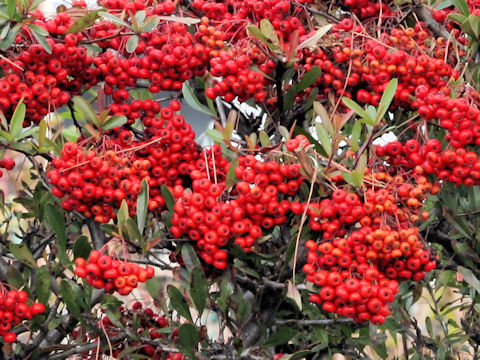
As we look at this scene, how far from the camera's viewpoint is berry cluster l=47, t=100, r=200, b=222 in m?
1.91

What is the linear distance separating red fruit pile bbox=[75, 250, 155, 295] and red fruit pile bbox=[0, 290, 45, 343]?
0.23 meters

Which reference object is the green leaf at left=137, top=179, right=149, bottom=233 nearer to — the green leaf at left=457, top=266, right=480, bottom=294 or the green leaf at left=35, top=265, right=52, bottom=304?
the green leaf at left=35, top=265, right=52, bottom=304

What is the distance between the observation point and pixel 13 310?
1.98 metres

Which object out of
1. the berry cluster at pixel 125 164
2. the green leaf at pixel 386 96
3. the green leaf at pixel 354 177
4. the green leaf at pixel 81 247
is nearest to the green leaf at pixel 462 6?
the green leaf at pixel 386 96

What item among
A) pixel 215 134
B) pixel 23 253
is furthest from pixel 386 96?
pixel 23 253

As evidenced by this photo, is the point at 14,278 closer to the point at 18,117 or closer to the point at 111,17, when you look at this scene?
the point at 18,117

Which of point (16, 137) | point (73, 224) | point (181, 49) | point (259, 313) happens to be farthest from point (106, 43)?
point (259, 313)

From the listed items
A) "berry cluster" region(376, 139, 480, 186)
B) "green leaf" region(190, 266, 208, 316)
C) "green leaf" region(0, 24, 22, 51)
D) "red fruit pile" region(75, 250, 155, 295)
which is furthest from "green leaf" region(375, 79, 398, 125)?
"green leaf" region(0, 24, 22, 51)

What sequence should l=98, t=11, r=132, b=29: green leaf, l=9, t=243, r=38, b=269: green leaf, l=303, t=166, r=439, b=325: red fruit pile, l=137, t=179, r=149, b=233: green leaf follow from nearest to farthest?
1. l=303, t=166, r=439, b=325: red fruit pile
2. l=137, t=179, r=149, b=233: green leaf
3. l=98, t=11, r=132, b=29: green leaf
4. l=9, t=243, r=38, b=269: green leaf

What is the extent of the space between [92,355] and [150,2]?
1126mm

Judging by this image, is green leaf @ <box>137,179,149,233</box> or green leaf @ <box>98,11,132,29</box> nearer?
green leaf @ <box>137,179,149,233</box>

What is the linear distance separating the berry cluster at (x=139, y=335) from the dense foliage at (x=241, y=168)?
0.05 feet

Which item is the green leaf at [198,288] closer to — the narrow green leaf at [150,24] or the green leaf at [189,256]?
the green leaf at [189,256]

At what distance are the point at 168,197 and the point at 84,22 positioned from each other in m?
0.51
